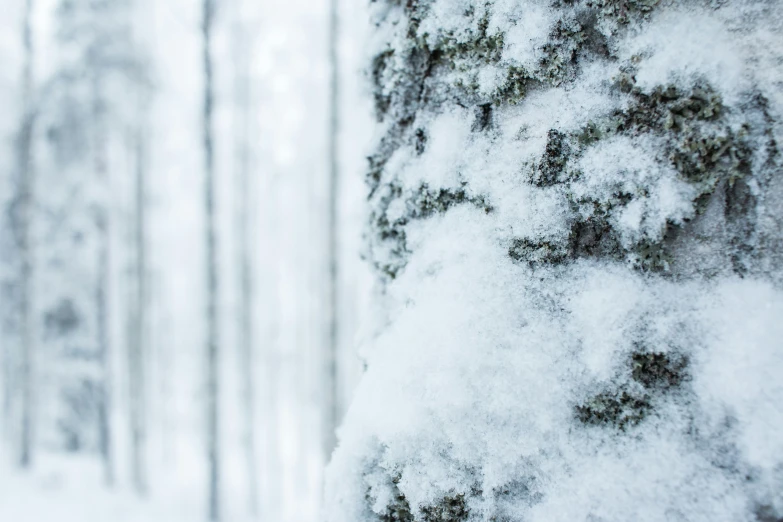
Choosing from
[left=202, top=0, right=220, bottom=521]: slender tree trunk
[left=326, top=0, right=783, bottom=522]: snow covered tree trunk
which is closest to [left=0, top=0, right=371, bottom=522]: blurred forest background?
[left=202, top=0, right=220, bottom=521]: slender tree trunk

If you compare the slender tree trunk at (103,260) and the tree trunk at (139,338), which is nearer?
the tree trunk at (139,338)

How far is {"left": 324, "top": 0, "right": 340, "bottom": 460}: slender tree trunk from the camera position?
223 inches

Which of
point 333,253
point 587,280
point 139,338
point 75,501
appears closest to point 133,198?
point 139,338

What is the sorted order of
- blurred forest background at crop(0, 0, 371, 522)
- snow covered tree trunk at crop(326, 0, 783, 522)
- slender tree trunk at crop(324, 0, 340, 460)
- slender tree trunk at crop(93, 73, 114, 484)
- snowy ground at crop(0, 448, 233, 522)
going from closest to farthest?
snow covered tree trunk at crop(326, 0, 783, 522) < slender tree trunk at crop(324, 0, 340, 460) < blurred forest background at crop(0, 0, 371, 522) < snowy ground at crop(0, 448, 233, 522) < slender tree trunk at crop(93, 73, 114, 484)

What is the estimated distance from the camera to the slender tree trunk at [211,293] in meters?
6.01

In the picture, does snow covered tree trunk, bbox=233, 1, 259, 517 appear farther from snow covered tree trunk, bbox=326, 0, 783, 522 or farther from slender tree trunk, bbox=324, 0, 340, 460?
snow covered tree trunk, bbox=326, 0, 783, 522

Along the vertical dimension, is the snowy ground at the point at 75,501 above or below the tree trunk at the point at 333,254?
below

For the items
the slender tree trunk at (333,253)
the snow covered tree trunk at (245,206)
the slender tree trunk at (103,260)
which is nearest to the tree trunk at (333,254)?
the slender tree trunk at (333,253)

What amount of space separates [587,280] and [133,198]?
1237 centimetres

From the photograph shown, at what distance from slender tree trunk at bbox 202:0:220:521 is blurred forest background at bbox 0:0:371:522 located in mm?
23

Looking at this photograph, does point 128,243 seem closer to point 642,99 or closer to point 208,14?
point 208,14

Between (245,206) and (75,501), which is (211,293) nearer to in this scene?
(245,206)

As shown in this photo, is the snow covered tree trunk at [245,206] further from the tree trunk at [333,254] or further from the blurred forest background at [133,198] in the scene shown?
the tree trunk at [333,254]

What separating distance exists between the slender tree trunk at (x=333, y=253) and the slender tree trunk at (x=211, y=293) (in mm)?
1683
